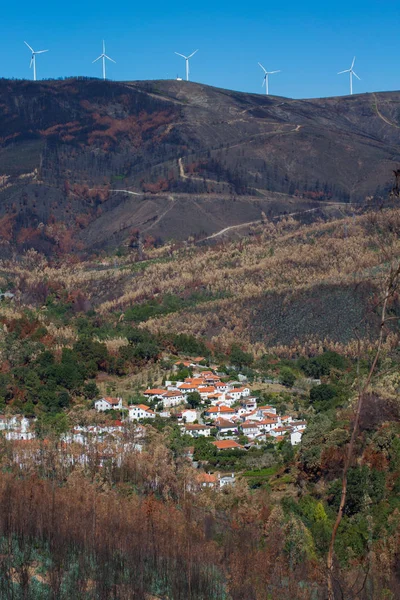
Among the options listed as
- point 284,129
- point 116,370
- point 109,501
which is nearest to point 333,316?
point 116,370

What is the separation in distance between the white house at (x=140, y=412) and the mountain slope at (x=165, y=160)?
5973 centimetres

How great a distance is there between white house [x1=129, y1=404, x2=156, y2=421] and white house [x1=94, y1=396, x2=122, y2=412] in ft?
2.34

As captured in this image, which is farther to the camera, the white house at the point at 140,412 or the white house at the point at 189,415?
the white house at the point at 189,415

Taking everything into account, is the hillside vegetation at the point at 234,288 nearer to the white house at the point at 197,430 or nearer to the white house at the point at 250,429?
the white house at the point at 250,429

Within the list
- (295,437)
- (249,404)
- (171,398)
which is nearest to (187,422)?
(171,398)

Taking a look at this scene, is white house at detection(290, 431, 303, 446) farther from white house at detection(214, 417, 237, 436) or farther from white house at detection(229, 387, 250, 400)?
white house at detection(229, 387, 250, 400)

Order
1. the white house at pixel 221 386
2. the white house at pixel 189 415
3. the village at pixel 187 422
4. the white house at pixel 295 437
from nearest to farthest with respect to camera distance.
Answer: the village at pixel 187 422, the white house at pixel 295 437, the white house at pixel 189 415, the white house at pixel 221 386

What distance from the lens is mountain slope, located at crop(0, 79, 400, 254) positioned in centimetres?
11369

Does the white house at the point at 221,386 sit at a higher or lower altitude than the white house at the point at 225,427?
higher

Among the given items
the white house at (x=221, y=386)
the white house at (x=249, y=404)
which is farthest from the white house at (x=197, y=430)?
the white house at (x=221, y=386)

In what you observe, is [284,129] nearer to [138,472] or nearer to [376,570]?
[138,472]

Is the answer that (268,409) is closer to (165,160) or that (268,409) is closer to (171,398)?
(171,398)

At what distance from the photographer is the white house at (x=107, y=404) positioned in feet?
151

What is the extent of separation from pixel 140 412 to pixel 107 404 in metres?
1.69
